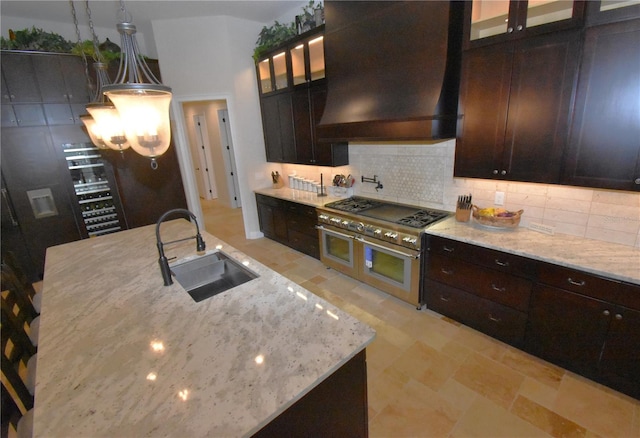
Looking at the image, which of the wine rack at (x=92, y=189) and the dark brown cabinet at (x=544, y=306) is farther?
the wine rack at (x=92, y=189)

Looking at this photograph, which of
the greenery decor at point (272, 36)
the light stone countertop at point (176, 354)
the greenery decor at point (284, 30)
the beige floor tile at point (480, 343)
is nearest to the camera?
the light stone countertop at point (176, 354)

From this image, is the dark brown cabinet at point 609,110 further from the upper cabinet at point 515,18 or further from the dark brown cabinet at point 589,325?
the dark brown cabinet at point 589,325

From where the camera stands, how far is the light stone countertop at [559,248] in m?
1.72

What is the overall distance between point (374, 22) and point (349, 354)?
2.61m

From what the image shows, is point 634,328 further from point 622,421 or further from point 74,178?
point 74,178

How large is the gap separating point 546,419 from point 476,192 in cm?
172

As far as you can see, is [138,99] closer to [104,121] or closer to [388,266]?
[104,121]

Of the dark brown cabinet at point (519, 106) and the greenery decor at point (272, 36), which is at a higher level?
the greenery decor at point (272, 36)

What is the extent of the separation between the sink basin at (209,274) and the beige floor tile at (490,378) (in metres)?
1.69

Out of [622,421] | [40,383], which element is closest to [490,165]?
[622,421]

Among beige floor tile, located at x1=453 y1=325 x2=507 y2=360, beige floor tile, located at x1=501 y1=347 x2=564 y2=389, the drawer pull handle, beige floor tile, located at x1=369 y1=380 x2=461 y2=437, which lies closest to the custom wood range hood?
the drawer pull handle

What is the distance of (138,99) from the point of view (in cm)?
139

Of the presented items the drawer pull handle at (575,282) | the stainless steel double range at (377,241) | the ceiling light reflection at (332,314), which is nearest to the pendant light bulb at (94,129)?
the ceiling light reflection at (332,314)

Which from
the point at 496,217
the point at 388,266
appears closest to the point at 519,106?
the point at 496,217
